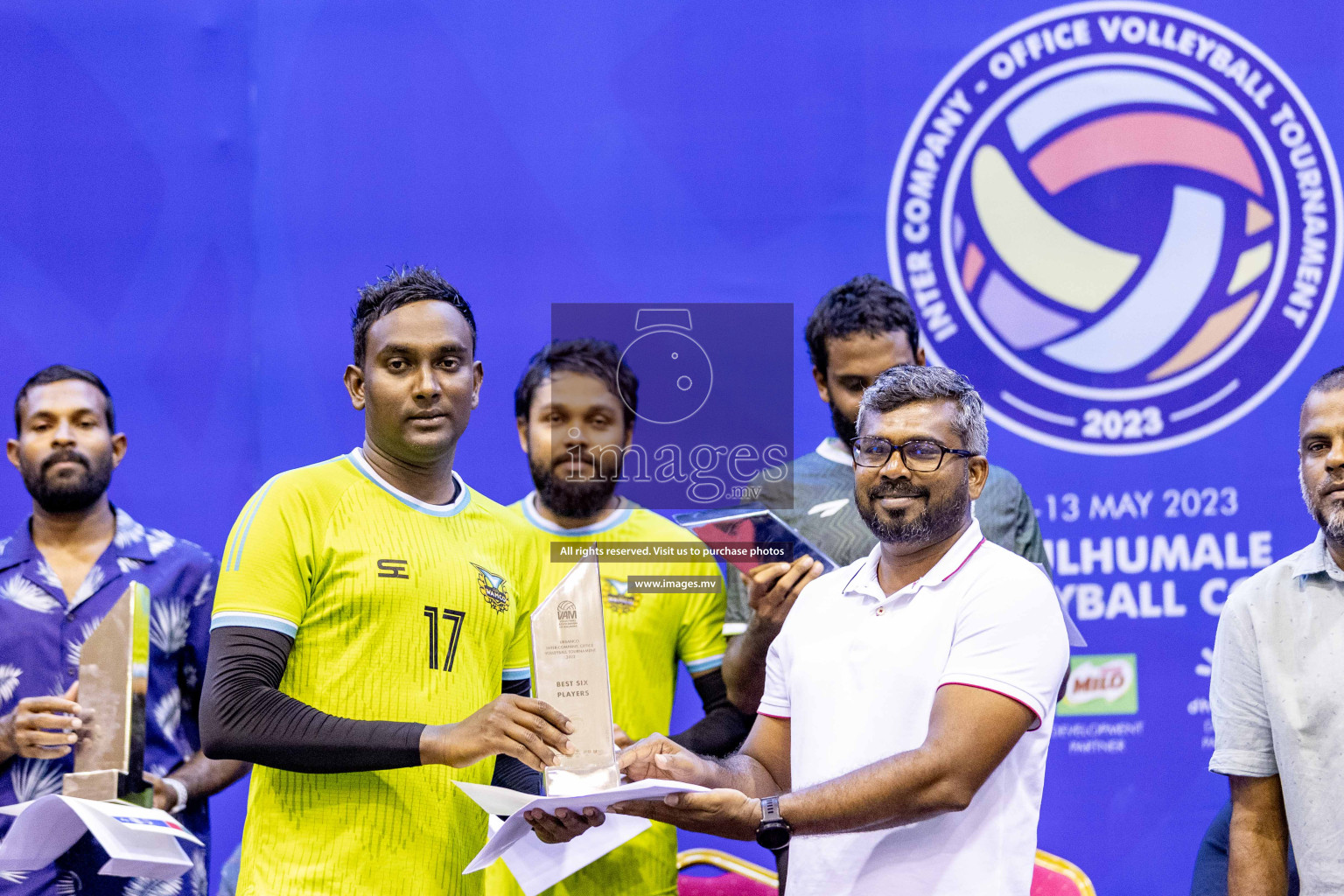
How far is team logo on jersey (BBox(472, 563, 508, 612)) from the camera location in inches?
88.0

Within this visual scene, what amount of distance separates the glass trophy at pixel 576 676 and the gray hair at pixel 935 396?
608 millimetres

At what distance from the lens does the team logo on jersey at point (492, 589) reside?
2236mm

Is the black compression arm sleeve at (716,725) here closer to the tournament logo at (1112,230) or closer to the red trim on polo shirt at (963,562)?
the red trim on polo shirt at (963,562)

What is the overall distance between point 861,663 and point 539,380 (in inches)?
57.8

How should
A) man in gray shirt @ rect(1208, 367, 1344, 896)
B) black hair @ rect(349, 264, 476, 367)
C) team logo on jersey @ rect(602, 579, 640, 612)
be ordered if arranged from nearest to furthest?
man in gray shirt @ rect(1208, 367, 1344, 896) → black hair @ rect(349, 264, 476, 367) → team logo on jersey @ rect(602, 579, 640, 612)

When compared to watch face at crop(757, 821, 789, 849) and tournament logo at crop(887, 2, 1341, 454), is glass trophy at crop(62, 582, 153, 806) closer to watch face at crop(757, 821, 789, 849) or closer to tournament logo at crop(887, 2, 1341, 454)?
watch face at crop(757, 821, 789, 849)

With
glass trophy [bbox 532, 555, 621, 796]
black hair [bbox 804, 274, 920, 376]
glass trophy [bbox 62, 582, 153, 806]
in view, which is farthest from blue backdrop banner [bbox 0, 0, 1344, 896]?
glass trophy [bbox 532, 555, 621, 796]

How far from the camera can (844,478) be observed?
308cm

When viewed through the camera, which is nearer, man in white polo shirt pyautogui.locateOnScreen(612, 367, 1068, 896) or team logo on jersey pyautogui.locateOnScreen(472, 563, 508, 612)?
man in white polo shirt pyautogui.locateOnScreen(612, 367, 1068, 896)

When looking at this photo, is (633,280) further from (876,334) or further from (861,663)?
(861,663)

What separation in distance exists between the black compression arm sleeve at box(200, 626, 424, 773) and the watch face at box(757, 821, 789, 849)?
555 millimetres

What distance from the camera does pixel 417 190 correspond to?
364 cm

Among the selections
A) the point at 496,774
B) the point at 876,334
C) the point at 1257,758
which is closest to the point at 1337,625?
the point at 1257,758

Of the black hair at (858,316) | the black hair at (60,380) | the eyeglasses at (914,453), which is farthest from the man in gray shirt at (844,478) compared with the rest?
the black hair at (60,380)
